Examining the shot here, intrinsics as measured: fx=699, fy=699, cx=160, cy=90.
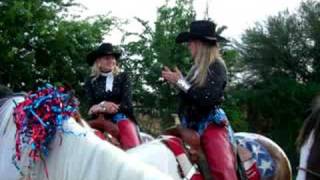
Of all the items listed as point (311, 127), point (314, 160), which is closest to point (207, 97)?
point (311, 127)

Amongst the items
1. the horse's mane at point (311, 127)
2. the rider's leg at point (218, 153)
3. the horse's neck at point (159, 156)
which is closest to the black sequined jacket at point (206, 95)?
the rider's leg at point (218, 153)

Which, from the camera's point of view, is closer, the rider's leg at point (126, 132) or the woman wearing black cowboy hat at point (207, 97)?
the woman wearing black cowboy hat at point (207, 97)

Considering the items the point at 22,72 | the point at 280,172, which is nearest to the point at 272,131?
the point at 22,72

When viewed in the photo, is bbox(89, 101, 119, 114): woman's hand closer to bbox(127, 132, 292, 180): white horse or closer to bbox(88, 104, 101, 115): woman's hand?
bbox(88, 104, 101, 115): woman's hand

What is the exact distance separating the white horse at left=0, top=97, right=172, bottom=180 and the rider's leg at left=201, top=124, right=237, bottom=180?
1.99 metres

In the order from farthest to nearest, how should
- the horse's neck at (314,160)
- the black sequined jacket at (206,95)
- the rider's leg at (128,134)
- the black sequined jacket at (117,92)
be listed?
the black sequined jacket at (117,92) → the rider's leg at (128,134) → the black sequined jacket at (206,95) → the horse's neck at (314,160)

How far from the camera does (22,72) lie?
15172mm

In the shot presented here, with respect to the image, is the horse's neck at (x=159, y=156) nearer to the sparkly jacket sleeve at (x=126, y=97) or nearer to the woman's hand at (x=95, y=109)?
the woman's hand at (x=95, y=109)

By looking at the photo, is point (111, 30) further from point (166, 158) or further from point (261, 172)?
point (166, 158)

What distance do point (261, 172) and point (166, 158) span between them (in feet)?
6.16

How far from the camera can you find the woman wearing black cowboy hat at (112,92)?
25.9 ft

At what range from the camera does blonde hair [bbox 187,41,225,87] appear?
19.8ft

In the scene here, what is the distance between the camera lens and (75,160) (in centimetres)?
388

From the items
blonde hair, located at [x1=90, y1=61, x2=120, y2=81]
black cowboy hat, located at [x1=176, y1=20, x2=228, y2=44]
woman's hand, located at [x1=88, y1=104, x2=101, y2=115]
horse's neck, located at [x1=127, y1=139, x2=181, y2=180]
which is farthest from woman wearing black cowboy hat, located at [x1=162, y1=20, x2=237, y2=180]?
blonde hair, located at [x1=90, y1=61, x2=120, y2=81]
